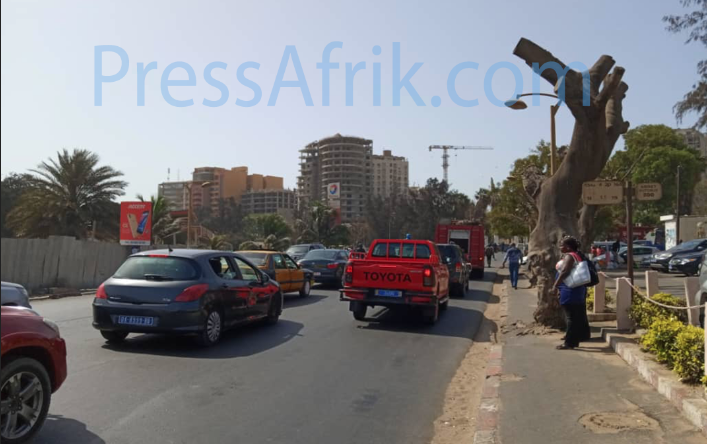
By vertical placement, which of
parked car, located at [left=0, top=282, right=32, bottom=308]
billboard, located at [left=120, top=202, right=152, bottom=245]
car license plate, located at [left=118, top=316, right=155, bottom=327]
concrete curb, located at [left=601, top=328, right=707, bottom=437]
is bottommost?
concrete curb, located at [left=601, top=328, right=707, bottom=437]

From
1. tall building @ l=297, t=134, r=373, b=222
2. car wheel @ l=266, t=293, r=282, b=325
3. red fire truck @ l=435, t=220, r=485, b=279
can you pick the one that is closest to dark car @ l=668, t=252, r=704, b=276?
red fire truck @ l=435, t=220, r=485, b=279

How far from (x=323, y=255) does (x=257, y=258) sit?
6165 mm

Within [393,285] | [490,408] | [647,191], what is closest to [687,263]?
[647,191]

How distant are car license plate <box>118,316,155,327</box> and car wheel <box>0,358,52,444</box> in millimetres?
3616

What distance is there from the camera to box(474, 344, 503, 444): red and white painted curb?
5266 millimetres

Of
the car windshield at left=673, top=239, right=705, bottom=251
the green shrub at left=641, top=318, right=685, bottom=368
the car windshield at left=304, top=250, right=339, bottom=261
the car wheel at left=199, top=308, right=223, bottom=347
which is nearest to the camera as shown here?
the green shrub at left=641, top=318, right=685, bottom=368

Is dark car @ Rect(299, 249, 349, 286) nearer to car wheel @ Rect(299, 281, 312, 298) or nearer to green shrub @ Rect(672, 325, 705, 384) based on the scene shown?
car wheel @ Rect(299, 281, 312, 298)

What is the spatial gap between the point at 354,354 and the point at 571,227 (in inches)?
192

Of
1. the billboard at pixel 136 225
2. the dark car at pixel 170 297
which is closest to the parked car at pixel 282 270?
the dark car at pixel 170 297

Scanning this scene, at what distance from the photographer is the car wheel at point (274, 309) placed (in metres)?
11.8

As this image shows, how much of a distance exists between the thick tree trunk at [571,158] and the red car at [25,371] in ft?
28.4

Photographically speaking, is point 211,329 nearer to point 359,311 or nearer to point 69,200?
point 359,311

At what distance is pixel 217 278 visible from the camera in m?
9.68

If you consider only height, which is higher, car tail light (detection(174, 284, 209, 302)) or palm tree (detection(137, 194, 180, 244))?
palm tree (detection(137, 194, 180, 244))
